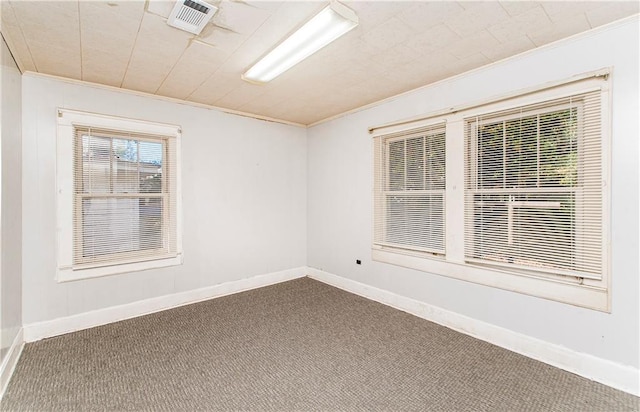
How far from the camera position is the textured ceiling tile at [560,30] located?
2126mm

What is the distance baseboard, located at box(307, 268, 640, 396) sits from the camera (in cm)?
215

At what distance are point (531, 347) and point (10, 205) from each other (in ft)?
14.9

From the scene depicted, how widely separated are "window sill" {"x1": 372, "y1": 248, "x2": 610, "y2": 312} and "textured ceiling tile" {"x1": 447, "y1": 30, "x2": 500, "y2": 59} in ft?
6.48

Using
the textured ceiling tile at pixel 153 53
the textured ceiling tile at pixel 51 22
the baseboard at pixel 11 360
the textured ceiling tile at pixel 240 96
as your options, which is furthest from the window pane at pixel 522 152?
the baseboard at pixel 11 360

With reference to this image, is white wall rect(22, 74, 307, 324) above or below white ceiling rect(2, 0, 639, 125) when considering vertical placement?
below

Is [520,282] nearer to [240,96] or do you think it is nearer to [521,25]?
[521,25]

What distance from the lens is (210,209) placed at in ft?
13.6

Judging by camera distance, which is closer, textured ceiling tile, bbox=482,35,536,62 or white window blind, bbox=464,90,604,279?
white window blind, bbox=464,90,604,279

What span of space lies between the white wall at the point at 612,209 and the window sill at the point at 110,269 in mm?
2330

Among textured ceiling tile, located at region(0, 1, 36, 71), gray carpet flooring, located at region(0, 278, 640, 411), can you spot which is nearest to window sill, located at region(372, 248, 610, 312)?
gray carpet flooring, located at region(0, 278, 640, 411)

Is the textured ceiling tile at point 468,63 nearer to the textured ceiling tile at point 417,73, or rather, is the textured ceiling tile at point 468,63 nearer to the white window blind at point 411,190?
the textured ceiling tile at point 417,73

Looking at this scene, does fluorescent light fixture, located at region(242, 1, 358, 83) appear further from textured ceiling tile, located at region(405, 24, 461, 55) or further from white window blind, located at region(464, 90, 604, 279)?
white window blind, located at region(464, 90, 604, 279)

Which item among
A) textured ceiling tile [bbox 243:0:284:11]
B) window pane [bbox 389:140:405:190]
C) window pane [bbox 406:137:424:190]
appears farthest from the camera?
window pane [bbox 389:140:405:190]

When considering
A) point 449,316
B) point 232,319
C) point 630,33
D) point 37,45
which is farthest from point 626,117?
point 37,45
